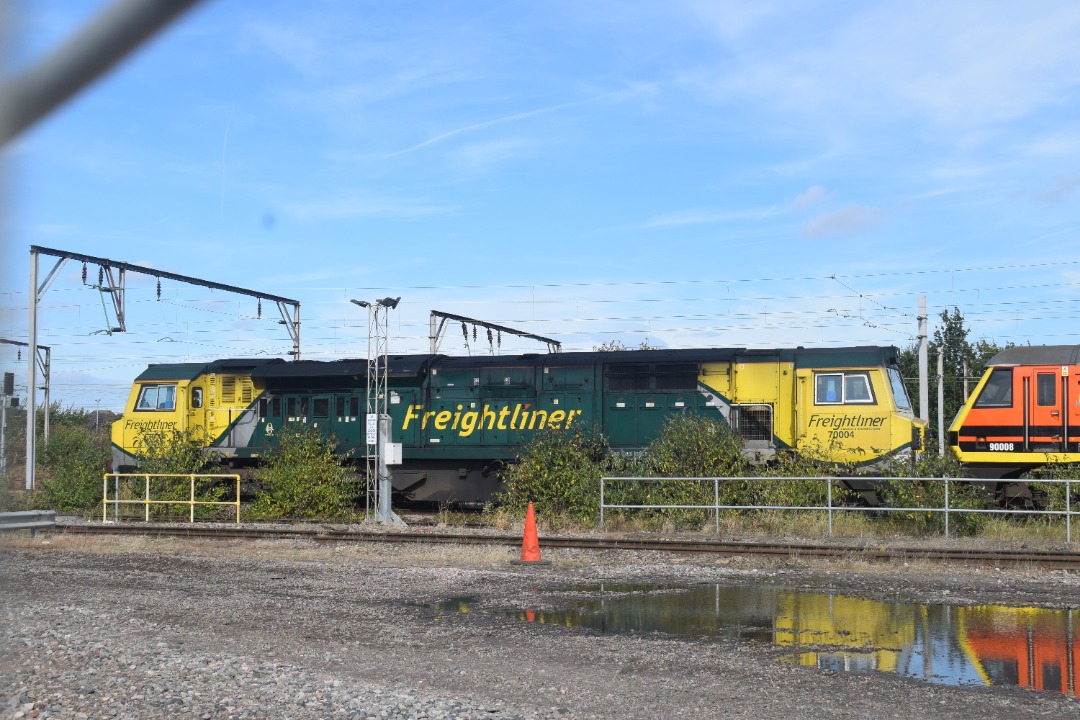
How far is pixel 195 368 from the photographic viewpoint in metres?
26.3

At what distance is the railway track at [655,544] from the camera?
14.8 metres

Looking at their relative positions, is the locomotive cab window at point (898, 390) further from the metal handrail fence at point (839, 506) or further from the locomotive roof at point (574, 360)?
the metal handrail fence at point (839, 506)

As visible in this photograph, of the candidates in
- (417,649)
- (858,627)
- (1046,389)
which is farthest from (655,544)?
(1046,389)

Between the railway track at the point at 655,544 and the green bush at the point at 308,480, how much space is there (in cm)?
238

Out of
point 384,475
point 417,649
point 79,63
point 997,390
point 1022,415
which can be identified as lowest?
point 417,649

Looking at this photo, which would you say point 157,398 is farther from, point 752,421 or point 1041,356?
point 1041,356

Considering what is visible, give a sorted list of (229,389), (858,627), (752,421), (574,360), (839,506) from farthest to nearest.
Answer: (229,389)
(574,360)
(752,421)
(839,506)
(858,627)

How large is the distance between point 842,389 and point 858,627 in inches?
442

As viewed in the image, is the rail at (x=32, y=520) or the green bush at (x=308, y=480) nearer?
the rail at (x=32, y=520)

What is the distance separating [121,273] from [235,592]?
17.4 metres

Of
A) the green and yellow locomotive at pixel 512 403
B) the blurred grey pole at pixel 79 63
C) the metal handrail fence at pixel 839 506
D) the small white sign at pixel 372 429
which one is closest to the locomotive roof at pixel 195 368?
the green and yellow locomotive at pixel 512 403

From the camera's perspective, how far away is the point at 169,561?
16484 millimetres

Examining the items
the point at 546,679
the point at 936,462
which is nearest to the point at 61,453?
the point at 936,462

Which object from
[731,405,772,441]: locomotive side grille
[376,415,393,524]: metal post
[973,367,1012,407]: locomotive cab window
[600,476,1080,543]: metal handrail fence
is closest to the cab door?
[973,367,1012,407]: locomotive cab window
